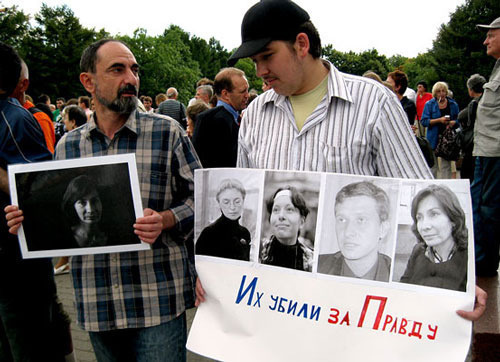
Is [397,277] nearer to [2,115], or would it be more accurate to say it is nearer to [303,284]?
[303,284]

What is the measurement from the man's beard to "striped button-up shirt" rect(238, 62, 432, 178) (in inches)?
28.5

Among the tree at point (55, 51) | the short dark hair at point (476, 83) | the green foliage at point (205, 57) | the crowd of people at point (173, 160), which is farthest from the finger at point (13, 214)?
the green foliage at point (205, 57)

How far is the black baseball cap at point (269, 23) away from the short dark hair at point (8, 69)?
1.71 metres

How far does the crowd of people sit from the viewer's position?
1588 millimetres

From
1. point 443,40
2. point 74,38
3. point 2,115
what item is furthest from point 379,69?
point 2,115

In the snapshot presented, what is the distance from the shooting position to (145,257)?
195 centimetres

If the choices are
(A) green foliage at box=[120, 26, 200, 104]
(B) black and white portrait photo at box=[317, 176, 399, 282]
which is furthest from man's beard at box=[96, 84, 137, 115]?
(A) green foliage at box=[120, 26, 200, 104]

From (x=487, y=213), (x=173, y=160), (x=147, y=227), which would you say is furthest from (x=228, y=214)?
(x=487, y=213)

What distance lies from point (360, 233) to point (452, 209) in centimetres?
28

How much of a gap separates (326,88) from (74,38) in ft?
186

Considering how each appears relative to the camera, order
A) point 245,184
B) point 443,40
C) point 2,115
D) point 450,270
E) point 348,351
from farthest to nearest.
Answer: point 443,40 → point 2,115 → point 245,184 → point 348,351 → point 450,270

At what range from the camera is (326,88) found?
→ 1.73m

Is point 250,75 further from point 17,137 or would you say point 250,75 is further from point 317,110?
point 317,110

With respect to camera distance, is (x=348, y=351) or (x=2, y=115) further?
(x=2, y=115)
